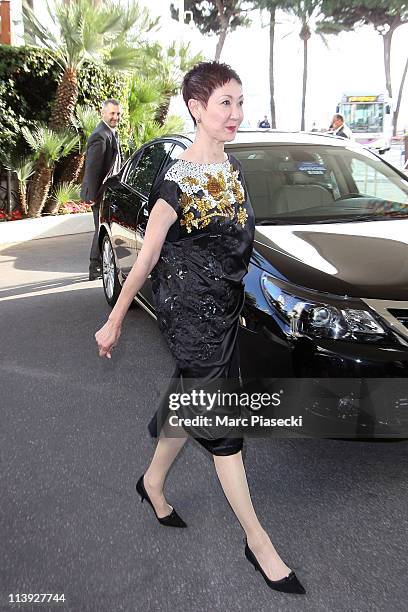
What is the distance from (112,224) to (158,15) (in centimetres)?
1155

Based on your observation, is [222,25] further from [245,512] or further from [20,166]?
[245,512]

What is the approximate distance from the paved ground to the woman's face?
157 cm

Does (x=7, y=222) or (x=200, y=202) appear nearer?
(x=200, y=202)

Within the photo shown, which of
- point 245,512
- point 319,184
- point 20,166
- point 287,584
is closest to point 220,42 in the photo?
point 20,166

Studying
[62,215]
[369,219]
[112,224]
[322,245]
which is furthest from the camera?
[62,215]

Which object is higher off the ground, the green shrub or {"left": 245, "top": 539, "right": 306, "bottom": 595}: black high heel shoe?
the green shrub

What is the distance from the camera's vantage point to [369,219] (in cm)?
443

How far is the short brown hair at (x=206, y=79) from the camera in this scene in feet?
8.39

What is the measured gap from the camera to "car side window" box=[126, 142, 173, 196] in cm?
546

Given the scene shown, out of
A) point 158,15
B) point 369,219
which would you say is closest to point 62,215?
point 158,15

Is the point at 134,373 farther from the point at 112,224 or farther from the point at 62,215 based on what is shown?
the point at 62,215

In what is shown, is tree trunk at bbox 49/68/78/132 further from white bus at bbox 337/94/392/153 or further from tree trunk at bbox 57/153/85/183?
white bus at bbox 337/94/392/153

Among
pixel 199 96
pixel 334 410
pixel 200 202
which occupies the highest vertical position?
pixel 199 96

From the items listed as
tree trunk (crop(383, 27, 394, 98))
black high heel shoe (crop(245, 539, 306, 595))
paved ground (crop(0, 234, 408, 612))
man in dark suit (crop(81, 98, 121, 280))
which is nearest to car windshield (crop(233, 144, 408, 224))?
paved ground (crop(0, 234, 408, 612))
